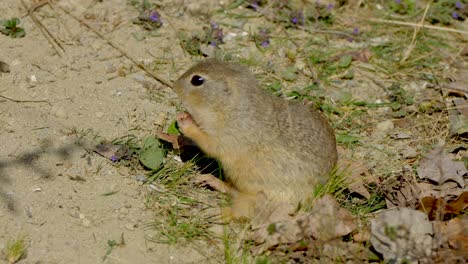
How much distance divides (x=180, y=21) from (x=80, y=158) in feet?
6.69

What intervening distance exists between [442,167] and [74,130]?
2.58 m

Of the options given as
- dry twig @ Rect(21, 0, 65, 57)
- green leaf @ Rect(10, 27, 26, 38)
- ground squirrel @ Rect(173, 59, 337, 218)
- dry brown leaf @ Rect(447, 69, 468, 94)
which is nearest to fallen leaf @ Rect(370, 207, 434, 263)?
ground squirrel @ Rect(173, 59, 337, 218)

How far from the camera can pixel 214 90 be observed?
15.3 ft

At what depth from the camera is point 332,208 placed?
4430 mm

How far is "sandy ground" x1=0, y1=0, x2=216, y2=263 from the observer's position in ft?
13.8

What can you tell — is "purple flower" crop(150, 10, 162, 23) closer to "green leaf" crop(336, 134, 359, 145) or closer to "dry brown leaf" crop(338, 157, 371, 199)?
"green leaf" crop(336, 134, 359, 145)

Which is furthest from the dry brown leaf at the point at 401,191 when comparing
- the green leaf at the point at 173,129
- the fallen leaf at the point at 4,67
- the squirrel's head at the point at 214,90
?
the fallen leaf at the point at 4,67

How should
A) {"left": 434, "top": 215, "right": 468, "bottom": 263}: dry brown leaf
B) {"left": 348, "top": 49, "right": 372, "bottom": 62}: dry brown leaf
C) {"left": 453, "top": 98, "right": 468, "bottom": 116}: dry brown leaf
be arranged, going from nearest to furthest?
{"left": 434, "top": 215, "right": 468, "bottom": 263}: dry brown leaf < {"left": 453, "top": 98, "right": 468, "bottom": 116}: dry brown leaf < {"left": 348, "top": 49, "right": 372, "bottom": 62}: dry brown leaf

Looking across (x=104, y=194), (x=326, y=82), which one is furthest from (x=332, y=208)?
(x=326, y=82)

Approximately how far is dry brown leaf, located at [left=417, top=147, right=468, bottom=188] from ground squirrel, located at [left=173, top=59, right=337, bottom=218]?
2.54 ft

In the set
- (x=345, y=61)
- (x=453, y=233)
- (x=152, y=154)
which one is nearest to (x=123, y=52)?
(x=152, y=154)

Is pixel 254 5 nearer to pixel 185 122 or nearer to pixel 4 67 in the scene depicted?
pixel 185 122

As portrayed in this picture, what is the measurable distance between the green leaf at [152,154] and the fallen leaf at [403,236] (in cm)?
150

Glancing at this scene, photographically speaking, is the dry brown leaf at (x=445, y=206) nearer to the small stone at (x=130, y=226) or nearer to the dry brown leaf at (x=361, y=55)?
the small stone at (x=130, y=226)
